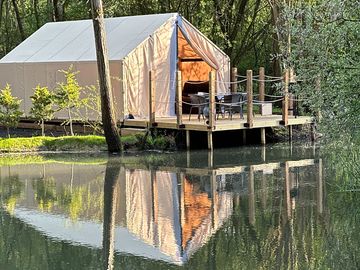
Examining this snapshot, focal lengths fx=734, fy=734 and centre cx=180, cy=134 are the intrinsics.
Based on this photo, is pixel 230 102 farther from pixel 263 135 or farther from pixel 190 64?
pixel 190 64

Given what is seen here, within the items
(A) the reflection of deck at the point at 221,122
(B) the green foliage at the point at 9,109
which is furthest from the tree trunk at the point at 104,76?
(B) the green foliage at the point at 9,109

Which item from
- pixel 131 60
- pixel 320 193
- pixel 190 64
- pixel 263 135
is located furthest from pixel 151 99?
pixel 320 193

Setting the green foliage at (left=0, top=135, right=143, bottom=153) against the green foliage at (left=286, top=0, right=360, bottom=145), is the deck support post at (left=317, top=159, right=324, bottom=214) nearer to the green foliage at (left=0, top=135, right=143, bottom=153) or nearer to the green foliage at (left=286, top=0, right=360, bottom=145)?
the green foliage at (left=286, top=0, right=360, bottom=145)

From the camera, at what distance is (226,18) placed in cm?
2359

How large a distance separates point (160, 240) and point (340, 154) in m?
2.35

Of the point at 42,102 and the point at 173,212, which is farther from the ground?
the point at 42,102

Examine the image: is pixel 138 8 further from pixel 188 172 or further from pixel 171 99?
pixel 188 172

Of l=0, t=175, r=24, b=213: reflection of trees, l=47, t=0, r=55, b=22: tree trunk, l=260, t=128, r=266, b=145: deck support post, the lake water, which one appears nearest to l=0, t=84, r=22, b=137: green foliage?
the lake water

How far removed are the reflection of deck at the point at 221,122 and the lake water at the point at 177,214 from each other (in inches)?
37.8

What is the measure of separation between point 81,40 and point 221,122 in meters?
5.26

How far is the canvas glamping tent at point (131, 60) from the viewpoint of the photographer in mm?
16219

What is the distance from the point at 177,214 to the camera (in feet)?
29.3

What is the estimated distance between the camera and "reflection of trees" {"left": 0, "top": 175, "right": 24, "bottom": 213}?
9.72 metres

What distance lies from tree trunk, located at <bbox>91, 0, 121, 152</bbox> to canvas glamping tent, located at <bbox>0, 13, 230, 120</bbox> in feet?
6.05
